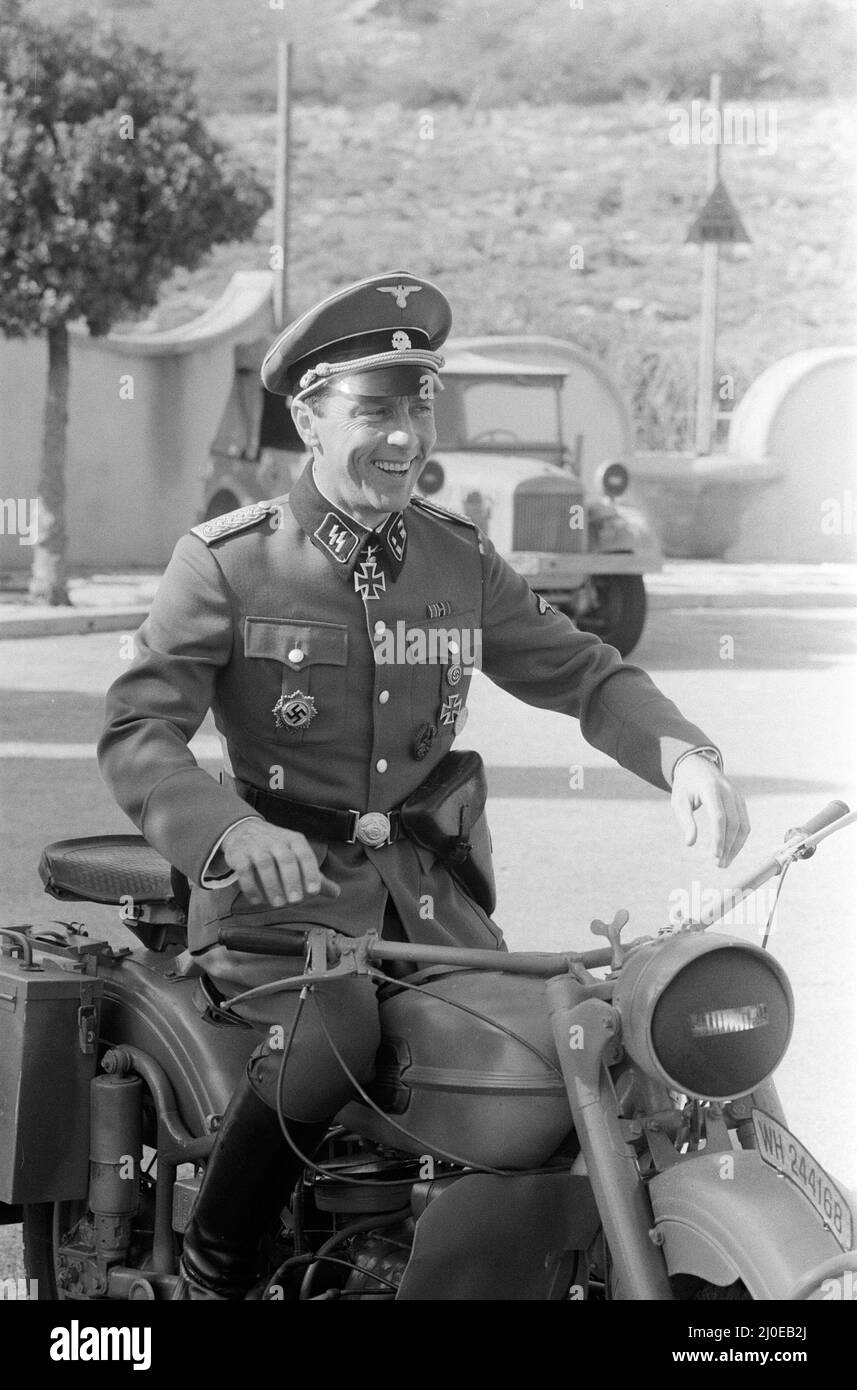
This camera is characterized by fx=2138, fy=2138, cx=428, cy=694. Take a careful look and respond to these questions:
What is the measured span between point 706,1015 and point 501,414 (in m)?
14.5

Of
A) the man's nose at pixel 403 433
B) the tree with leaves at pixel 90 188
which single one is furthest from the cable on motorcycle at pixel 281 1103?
the tree with leaves at pixel 90 188

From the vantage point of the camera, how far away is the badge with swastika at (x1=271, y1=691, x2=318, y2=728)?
2.99m

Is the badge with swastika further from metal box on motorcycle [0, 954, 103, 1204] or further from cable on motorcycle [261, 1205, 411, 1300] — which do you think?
cable on motorcycle [261, 1205, 411, 1300]

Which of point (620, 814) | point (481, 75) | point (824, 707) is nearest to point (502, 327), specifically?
point (481, 75)

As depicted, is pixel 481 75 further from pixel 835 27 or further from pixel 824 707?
pixel 824 707

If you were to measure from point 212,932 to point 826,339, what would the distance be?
4291 cm

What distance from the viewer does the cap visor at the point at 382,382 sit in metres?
2.94

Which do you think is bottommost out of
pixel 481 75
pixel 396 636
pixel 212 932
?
pixel 212 932

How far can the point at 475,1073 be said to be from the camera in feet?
8.59

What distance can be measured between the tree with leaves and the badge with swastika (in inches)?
504

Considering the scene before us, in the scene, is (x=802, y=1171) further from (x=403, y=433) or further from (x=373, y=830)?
(x=403, y=433)

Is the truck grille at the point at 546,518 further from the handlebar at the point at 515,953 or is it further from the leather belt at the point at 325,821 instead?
the handlebar at the point at 515,953
